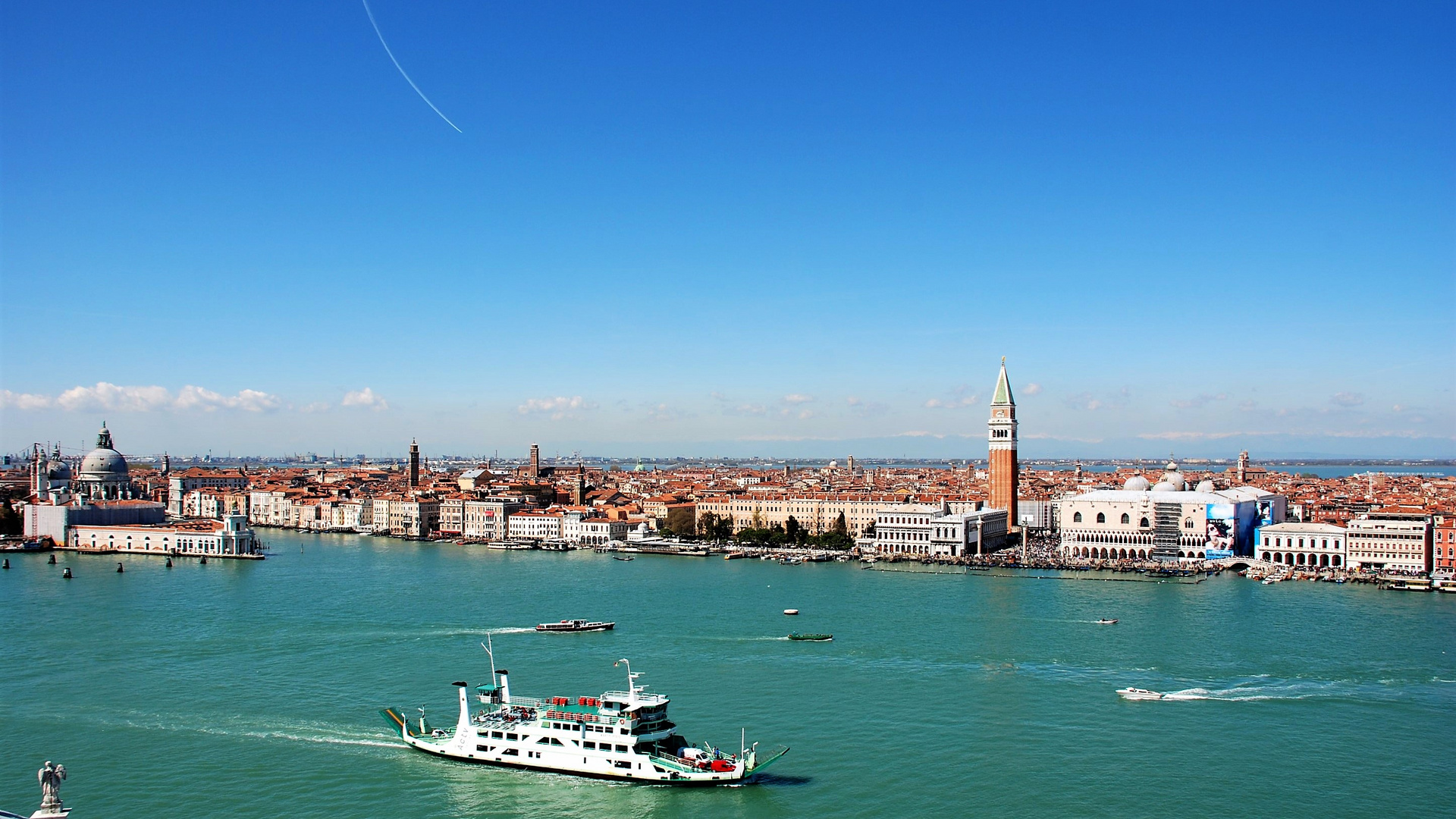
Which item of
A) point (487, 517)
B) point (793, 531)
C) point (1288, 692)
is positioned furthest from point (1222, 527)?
point (487, 517)

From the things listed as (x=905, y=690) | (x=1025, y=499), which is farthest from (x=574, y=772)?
(x=1025, y=499)

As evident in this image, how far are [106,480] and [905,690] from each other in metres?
26.5

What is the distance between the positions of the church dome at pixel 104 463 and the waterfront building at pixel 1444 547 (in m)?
29.3

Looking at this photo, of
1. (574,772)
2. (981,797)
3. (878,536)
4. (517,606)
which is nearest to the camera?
(981,797)

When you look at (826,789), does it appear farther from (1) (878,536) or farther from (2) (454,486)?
(2) (454,486)

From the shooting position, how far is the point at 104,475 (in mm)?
29109

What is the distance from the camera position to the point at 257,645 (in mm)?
11070

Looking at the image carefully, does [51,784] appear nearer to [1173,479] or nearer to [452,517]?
[1173,479]

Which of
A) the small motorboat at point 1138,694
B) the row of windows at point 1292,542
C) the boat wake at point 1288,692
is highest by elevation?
the row of windows at point 1292,542

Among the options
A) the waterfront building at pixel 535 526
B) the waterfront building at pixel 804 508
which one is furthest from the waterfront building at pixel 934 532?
the waterfront building at pixel 535 526

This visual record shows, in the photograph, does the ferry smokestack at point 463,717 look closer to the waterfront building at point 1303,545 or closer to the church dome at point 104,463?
the waterfront building at point 1303,545

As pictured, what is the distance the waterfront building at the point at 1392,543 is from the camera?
18.0 m

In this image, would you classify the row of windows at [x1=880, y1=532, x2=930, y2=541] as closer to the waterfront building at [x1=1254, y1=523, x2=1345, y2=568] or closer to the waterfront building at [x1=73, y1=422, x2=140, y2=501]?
the waterfront building at [x1=1254, y1=523, x2=1345, y2=568]

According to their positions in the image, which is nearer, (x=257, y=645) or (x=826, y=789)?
(x=826, y=789)
